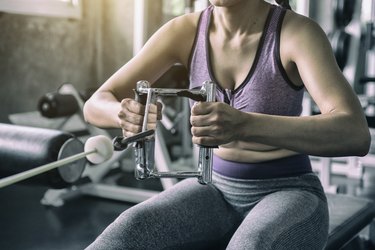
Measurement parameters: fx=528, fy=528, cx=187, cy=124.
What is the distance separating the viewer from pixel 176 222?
1.17m

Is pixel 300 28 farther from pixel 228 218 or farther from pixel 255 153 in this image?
pixel 228 218

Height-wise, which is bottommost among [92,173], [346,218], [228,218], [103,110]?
[92,173]

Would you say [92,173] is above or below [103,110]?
below

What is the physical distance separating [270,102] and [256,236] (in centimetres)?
34

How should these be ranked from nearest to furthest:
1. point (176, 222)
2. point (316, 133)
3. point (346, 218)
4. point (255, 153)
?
point (316, 133) < point (176, 222) < point (255, 153) < point (346, 218)

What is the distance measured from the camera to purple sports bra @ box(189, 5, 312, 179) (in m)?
1.21

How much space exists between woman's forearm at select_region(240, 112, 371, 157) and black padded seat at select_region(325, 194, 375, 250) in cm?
44

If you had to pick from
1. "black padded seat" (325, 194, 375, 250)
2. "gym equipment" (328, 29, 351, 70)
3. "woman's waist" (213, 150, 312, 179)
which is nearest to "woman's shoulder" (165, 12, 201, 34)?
"woman's waist" (213, 150, 312, 179)

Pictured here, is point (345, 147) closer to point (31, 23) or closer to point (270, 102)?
point (270, 102)

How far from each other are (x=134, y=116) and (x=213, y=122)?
0.64 feet

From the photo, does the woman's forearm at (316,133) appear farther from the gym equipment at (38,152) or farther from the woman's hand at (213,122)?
the gym equipment at (38,152)

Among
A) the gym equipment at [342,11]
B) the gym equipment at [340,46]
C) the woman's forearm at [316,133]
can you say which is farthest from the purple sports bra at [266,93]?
the gym equipment at [342,11]

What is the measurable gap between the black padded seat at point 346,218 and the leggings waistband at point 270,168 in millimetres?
284

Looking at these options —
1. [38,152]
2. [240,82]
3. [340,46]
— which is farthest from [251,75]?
[340,46]
